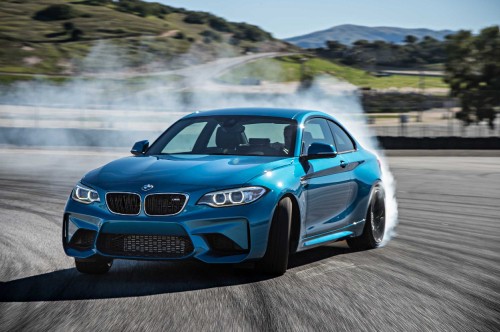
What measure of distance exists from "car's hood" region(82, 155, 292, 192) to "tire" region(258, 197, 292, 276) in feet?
1.14

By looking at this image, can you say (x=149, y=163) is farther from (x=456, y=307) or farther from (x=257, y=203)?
(x=456, y=307)

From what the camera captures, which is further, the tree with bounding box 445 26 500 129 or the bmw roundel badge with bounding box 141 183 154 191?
the tree with bounding box 445 26 500 129

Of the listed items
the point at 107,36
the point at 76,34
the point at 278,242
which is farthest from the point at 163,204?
the point at 107,36

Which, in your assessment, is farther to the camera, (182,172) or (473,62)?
(473,62)

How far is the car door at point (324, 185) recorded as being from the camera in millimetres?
7848

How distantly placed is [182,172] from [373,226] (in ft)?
9.87

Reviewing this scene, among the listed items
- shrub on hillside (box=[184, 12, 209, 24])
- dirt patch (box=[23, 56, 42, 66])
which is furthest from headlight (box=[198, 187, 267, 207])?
shrub on hillside (box=[184, 12, 209, 24])

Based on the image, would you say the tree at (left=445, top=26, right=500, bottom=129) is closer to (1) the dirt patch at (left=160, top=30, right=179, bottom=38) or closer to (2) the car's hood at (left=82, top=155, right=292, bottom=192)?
(1) the dirt patch at (left=160, top=30, right=179, bottom=38)

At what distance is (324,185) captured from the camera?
26.7 feet

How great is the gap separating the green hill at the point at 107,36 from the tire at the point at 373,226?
78.4 meters

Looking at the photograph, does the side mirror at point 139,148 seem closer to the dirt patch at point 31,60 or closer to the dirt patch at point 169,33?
the dirt patch at point 31,60

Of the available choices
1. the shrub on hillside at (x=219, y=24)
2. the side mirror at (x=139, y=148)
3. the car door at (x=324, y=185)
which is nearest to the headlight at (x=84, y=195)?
the side mirror at (x=139, y=148)

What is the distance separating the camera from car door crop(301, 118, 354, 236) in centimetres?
785

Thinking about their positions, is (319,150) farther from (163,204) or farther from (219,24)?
(219,24)
